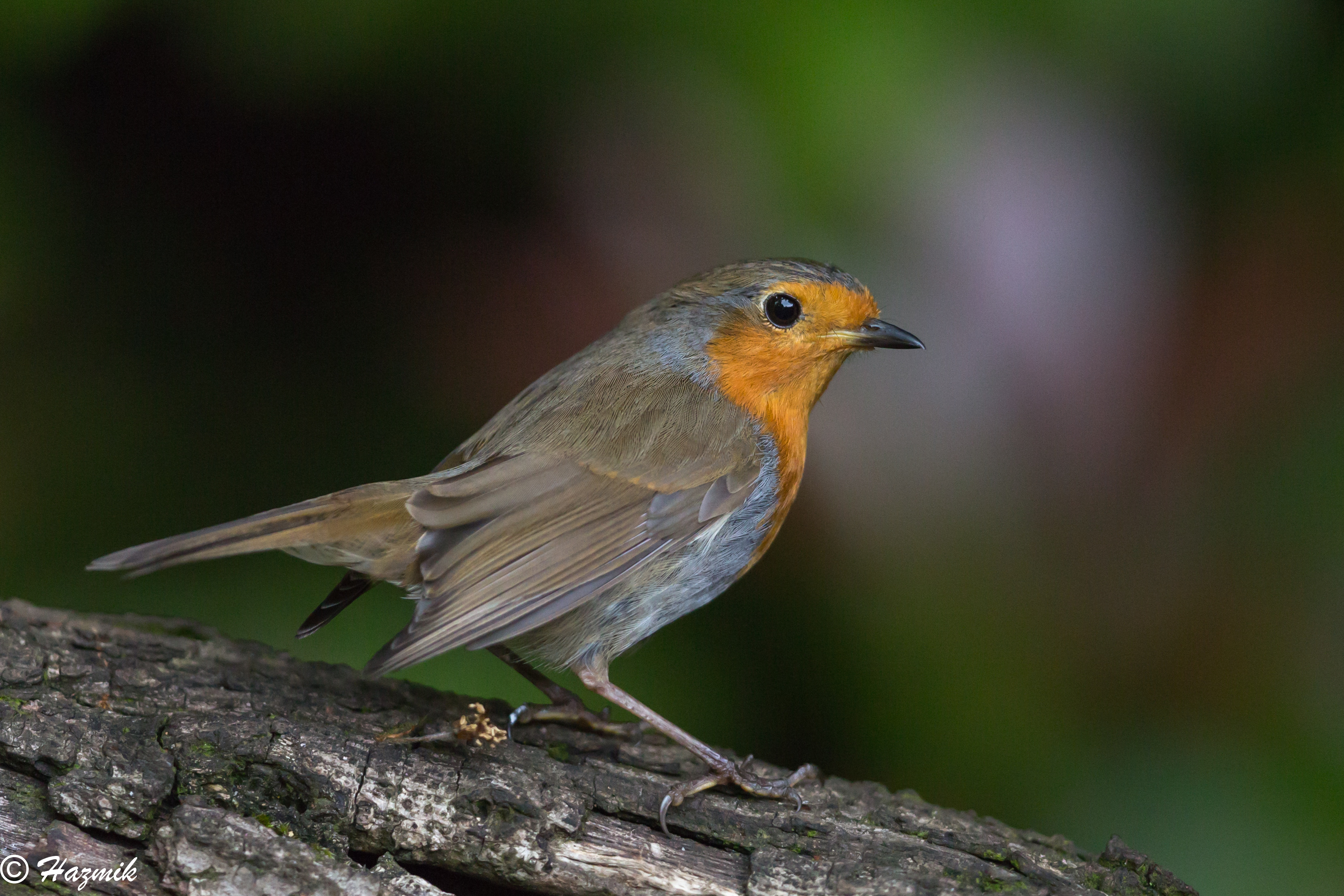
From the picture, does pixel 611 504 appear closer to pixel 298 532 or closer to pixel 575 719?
pixel 575 719

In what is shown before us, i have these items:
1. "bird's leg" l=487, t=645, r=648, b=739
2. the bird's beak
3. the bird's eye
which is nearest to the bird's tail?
"bird's leg" l=487, t=645, r=648, b=739

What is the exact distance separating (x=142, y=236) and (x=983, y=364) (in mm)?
2383

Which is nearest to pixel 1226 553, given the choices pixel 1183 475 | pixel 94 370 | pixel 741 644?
pixel 1183 475

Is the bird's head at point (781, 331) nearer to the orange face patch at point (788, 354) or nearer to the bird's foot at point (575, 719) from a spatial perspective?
the orange face patch at point (788, 354)

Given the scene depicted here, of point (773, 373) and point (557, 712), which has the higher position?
point (773, 373)

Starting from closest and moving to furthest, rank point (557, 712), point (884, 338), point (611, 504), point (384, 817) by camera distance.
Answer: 1. point (384, 817)
2. point (611, 504)
3. point (557, 712)
4. point (884, 338)

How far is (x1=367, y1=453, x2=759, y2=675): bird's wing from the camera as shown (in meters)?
2.26

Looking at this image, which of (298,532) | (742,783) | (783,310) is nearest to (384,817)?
(298,532)

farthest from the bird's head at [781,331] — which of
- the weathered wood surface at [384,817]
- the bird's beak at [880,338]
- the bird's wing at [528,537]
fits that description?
the weathered wood surface at [384,817]

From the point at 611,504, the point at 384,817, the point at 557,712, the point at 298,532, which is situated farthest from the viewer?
the point at 557,712

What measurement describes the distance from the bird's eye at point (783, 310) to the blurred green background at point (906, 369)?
17 centimetres

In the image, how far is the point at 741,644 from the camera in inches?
122

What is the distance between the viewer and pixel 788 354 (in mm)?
2879

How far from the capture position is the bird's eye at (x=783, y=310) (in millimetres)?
2867
